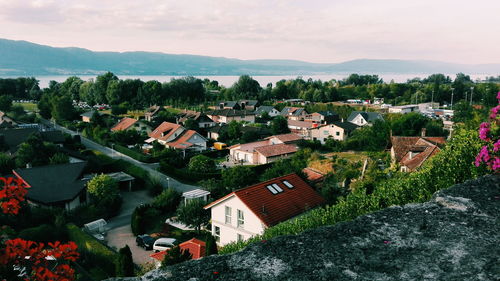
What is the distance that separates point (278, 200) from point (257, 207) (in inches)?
63.7

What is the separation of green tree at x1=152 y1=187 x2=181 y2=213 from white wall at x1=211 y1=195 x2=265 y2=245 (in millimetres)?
7415

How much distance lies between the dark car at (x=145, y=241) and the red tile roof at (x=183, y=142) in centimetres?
2591

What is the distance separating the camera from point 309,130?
197 ft

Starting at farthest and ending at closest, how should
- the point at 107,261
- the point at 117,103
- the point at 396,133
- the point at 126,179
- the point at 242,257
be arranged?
the point at 117,103 → the point at 396,133 → the point at 126,179 → the point at 107,261 → the point at 242,257

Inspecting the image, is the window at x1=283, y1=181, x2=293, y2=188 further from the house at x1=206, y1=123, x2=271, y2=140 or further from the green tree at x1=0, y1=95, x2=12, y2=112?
the green tree at x1=0, y1=95, x2=12, y2=112

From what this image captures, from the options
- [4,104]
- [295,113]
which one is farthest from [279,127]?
[4,104]

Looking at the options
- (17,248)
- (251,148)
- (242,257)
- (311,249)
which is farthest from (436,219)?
(251,148)

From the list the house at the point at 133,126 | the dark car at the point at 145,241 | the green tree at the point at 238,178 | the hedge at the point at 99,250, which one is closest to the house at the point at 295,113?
the house at the point at 133,126

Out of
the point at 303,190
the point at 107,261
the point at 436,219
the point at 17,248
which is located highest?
the point at 436,219

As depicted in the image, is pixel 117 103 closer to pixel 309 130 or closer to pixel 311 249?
pixel 309 130

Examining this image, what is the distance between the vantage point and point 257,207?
1902 centimetres

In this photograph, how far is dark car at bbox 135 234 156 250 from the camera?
2158 centimetres

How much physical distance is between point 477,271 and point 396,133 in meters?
43.6

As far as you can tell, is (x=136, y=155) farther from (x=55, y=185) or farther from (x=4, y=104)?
(x=4, y=104)
